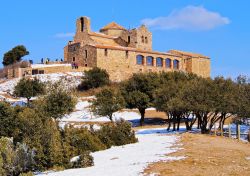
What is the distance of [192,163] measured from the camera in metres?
20.3

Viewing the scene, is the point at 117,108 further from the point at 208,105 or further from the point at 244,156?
the point at 244,156

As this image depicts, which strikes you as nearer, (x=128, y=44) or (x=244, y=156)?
(x=244, y=156)

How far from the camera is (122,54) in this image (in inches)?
3447

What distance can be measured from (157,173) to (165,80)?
47.6m

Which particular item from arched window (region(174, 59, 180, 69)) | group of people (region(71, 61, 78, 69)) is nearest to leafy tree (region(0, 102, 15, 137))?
group of people (region(71, 61, 78, 69))

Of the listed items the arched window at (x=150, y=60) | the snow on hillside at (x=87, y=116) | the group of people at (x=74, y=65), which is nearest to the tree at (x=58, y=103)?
the snow on hillside at (x=87, y=116)

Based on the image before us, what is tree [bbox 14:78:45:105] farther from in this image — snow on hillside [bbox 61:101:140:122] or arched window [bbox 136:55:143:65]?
arched window [bbox 136:55:143:65]

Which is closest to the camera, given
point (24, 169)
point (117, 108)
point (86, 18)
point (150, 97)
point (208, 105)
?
point (24, 169)

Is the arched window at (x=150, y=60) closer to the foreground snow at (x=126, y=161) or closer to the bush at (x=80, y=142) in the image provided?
the bush at (x=80, y=142)

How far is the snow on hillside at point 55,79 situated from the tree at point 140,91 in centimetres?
1995

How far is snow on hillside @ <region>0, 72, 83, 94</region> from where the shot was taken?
7906 centimetres

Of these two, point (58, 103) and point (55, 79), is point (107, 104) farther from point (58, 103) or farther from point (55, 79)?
point (55, 79)

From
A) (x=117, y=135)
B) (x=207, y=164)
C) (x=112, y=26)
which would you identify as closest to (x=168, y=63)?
(x=112, y=26)

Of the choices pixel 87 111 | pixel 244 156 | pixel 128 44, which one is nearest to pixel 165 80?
pixel 87 111
